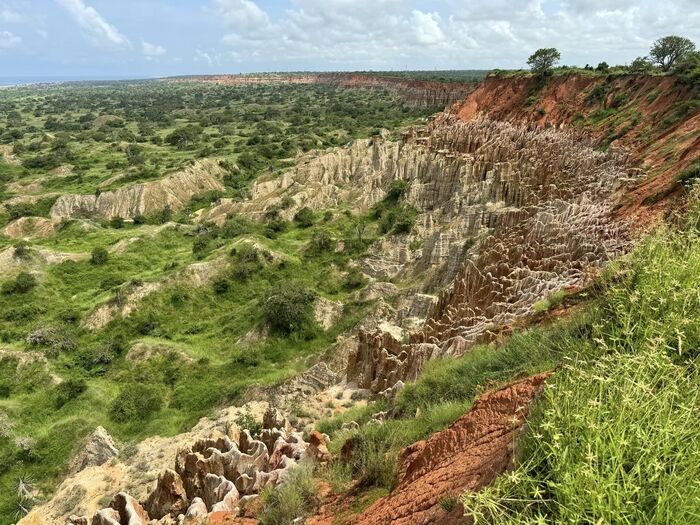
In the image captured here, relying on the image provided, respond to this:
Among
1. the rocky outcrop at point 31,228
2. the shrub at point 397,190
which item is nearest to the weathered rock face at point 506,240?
the shrub at point 397,190

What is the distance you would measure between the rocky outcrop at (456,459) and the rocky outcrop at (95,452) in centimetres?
1521

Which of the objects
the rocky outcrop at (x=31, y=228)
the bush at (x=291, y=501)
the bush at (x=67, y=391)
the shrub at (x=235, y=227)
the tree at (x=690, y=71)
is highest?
the tree at (x=690, y=71)

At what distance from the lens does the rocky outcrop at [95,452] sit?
17.7m

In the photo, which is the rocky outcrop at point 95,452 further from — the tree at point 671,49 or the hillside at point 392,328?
the tree at point 671,49

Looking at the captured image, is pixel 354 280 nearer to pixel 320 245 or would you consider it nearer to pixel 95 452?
pixel 320 245

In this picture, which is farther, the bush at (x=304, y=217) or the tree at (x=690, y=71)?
the bush at (x=304, y=217)

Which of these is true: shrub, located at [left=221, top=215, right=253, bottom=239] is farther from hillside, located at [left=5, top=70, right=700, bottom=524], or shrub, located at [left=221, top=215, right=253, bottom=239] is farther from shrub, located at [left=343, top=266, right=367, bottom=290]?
shrub, located at [left=343, top=266, right=367, bottom=290]

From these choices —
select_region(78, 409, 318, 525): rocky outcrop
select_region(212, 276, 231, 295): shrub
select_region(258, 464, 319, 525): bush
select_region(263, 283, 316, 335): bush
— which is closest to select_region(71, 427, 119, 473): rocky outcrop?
select_region(78, 409, 318, 525): rocky outcrop

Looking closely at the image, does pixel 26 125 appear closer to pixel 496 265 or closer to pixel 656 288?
pixel 496 265

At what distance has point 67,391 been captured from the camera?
22.7 metres

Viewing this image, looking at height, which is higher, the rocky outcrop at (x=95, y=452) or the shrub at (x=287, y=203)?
the shrub at (x=287, y=203)

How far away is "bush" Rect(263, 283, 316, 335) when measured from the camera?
1021 inches

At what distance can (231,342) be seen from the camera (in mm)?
26891

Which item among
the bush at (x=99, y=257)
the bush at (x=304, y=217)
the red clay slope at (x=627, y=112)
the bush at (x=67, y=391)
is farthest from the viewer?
the bush at (x=304, y=217)
